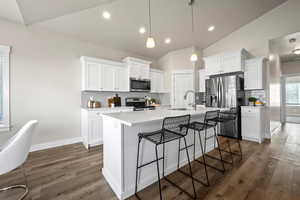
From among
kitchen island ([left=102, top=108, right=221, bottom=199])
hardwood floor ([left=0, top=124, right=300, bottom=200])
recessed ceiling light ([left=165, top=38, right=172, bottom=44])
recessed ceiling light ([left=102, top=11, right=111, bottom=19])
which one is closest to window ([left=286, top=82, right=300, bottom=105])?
hardwood floor ([left=0, top=124, right=300, bottom=200])

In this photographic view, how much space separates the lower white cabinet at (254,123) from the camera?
3.43 meters

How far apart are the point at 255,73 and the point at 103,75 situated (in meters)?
4.26

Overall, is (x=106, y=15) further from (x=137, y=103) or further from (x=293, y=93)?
(x=293, y=93)

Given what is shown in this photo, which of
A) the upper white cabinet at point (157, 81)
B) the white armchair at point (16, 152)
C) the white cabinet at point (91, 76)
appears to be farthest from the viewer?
the upper white cabinet at point (157, 81)

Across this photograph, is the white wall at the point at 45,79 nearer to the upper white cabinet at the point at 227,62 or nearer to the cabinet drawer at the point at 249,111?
the upper white cabinet at the point at 227,62

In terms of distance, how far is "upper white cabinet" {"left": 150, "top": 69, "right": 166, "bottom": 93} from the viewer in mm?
4797

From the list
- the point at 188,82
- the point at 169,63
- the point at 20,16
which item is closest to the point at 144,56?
the point at 169,63

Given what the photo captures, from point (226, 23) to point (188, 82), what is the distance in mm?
2084

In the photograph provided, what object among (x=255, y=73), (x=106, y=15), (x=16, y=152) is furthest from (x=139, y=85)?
(x=255, y=73)

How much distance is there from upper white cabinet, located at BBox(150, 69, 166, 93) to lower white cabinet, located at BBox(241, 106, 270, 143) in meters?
2.71

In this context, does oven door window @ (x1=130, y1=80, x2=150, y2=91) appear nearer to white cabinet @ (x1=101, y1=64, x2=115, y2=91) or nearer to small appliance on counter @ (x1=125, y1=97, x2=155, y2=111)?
small appliance on counter @ (x1=125, y1=97, x2=155, y2=111)

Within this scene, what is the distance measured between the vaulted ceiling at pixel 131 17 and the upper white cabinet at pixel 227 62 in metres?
0.93

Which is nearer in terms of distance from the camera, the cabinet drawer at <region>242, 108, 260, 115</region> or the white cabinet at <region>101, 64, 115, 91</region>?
the cabinet drawer at <region>242, 108, 260, 115</region>

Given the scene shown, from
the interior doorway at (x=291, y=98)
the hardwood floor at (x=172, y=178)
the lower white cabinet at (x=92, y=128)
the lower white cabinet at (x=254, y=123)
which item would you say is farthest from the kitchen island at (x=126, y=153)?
the interior doorway at (x=291, y=98)
